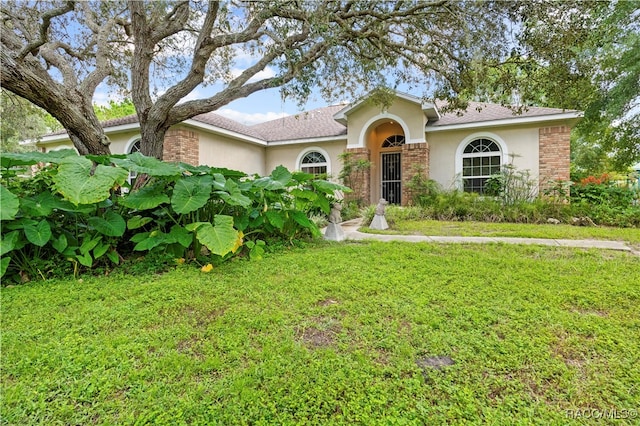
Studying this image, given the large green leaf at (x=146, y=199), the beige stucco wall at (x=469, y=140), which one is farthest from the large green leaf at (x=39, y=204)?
the beige stucco wall at (x=469, y=140)

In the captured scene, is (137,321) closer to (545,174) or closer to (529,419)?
(529,419)

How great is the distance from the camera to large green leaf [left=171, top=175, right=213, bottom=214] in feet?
10.6

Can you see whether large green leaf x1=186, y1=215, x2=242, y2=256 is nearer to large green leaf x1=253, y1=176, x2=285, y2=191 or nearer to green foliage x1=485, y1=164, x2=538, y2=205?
large green leaf x1=253, y1=176, x2=285, y2=191

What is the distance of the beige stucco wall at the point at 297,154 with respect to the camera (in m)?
12.2

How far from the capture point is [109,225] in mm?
3219

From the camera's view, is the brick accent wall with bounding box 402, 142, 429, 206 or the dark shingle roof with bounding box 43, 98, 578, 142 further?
the brick accent wall with bounding box 402, 142, 429, 206

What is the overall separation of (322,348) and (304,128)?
40.7 ft

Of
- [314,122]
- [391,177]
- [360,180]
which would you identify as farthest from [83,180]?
[314,122]

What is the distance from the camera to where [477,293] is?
107 inches

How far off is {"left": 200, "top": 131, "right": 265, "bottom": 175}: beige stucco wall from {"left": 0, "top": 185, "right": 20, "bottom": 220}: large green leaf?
313 inches

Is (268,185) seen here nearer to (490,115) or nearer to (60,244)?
(60,244)

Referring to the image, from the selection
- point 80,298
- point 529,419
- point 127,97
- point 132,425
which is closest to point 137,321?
point 80,298

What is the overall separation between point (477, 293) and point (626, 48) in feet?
45.8

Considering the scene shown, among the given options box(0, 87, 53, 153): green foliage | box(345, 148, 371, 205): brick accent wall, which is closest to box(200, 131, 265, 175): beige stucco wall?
box(345, 148, 371, 205): brick accent wall
